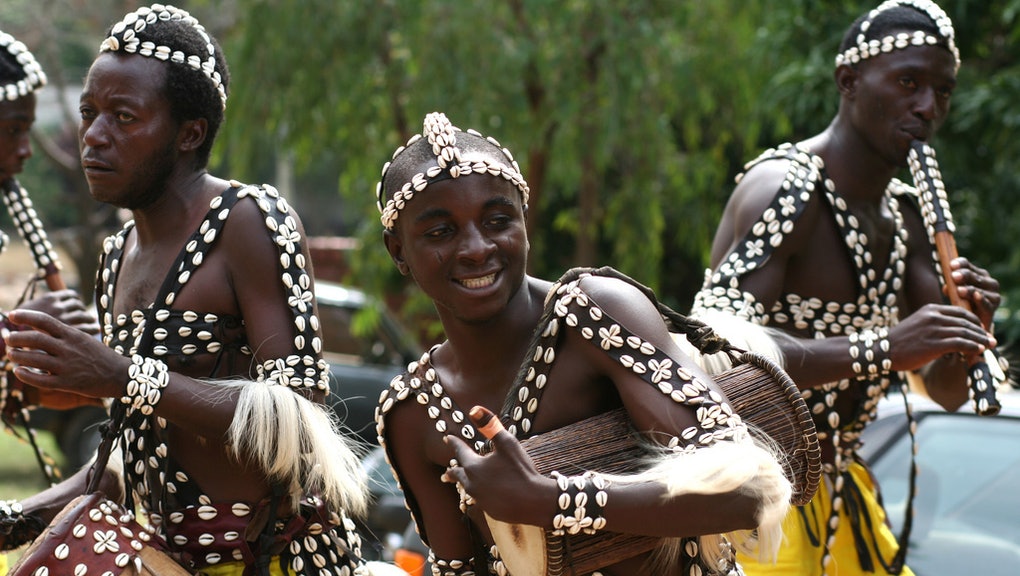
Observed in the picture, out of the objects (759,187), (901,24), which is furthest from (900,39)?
(759,187)

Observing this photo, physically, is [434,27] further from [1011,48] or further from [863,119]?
[863,119]

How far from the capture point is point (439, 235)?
2535 millimetres

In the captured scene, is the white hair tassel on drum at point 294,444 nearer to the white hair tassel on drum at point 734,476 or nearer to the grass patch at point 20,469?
the white hair tassel on drum at point 734,476

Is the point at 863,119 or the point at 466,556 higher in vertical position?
the point at 863,119

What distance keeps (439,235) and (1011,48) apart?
5845 mm

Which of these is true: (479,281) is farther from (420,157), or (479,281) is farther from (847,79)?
(847,79)

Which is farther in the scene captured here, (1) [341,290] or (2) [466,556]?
(1) [341,290]

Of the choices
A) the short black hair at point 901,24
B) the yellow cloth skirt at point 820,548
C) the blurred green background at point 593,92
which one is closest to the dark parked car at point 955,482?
the yellow cloth skirt at point 820,548

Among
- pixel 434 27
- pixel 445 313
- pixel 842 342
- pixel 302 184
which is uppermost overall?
pixel 434 27

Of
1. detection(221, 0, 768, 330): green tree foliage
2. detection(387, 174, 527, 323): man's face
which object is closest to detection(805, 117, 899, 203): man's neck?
detection(387, 174, 527, 323): man's face

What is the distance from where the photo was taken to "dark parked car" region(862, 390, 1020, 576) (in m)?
4.08

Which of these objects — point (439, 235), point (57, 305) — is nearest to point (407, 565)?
point (57, 305)

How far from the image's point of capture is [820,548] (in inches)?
145

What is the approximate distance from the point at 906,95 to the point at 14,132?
265 centimetres
